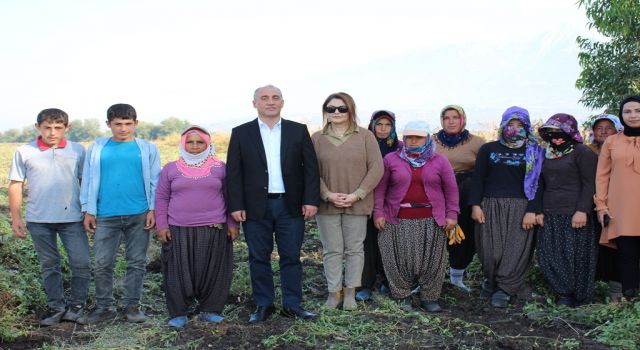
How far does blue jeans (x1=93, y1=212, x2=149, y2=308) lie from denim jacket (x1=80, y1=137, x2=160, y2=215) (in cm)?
15

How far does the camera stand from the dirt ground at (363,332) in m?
4.41

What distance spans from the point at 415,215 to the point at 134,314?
2377 millimetres

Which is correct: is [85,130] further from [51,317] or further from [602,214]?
[602,214]

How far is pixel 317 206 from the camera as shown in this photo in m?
5.02

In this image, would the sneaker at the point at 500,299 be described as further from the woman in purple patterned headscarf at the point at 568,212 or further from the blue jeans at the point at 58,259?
the blue jeans at the point at 58,259

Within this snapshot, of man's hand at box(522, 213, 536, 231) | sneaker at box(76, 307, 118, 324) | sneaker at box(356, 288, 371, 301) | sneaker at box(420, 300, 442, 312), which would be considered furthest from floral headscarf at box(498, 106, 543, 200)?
sneaker at box(76, 307, 118, 324)

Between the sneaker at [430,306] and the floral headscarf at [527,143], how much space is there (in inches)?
46.2

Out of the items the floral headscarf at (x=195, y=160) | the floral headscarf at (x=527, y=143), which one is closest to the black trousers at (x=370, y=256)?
the floral headscarf at (x=527, y=143)

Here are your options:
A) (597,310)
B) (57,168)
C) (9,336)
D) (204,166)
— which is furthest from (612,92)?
(9,336)

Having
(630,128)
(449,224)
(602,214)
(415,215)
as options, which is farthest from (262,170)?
(630,128)

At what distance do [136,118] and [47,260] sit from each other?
1.30 meters

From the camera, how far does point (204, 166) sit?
4.94 meters

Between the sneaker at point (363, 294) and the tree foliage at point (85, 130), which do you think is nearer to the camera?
the sneaker at point (363, 294)

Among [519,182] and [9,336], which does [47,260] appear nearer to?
[9,336]
